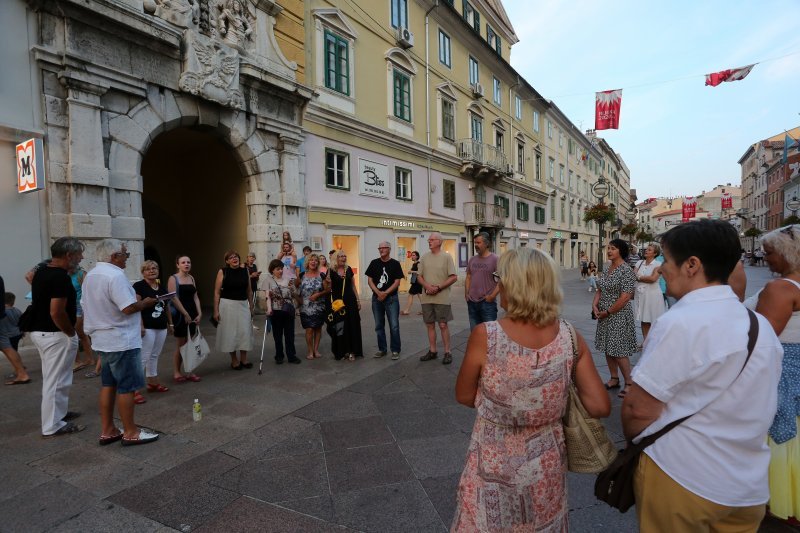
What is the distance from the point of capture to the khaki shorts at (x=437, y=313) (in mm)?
6938

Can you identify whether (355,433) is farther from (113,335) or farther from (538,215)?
(538,215)

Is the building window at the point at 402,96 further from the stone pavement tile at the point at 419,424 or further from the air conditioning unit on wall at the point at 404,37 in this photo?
the stone pavement tile at the point at 419,424

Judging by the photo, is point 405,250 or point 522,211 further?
point 522,211

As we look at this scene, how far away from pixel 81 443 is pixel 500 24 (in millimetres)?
30033

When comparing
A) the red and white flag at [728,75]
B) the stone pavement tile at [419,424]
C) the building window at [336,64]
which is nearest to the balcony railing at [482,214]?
the building window at [336,64]

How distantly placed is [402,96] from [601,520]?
16.8 meters

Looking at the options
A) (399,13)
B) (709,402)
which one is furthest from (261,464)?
(399,13)

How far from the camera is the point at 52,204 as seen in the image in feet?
25.4

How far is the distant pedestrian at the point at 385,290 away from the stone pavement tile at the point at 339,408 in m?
2.01

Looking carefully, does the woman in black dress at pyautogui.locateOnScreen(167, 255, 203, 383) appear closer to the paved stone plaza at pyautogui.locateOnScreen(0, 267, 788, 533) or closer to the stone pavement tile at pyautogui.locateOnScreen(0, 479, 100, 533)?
the paved stone plaza at pyautogui.locateOnScreen(0, 267, 788, 533)

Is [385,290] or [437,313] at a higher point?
[385,290]

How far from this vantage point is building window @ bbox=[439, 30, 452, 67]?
19.8 metres

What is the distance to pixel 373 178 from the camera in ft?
52.0

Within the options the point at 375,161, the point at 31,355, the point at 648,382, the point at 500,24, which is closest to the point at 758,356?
the point at 648,382
